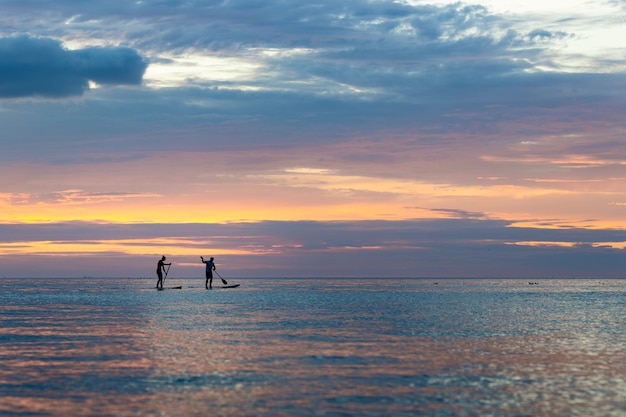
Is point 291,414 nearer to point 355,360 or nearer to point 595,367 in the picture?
point 355,360

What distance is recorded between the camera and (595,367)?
85.9ft

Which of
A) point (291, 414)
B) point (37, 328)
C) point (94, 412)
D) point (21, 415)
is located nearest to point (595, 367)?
point (291, 414)

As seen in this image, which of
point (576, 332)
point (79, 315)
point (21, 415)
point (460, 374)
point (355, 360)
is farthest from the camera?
point (79, 315)

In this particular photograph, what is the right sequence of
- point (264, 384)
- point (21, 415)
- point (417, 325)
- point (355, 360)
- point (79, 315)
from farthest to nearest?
point (79, 315)
point (417, 325)
point (355, 360)
point (264, 384)
point (21, 415)

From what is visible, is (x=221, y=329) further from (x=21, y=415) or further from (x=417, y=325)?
(x=21, y=415)

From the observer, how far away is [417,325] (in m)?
43.9

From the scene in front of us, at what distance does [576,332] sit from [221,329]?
17.9m

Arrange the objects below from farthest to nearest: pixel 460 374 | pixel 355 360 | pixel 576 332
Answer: pixel 576 332 → pixel 355 360 → pixel 460 374

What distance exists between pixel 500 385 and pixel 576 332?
18.6 m

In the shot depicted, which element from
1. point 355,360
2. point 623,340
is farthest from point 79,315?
point 623,340

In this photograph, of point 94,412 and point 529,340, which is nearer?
point 94,412

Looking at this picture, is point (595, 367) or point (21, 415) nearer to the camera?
point (21, 415)

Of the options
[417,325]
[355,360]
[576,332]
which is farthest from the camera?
[417,325]

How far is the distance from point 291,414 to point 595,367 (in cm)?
1263
